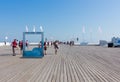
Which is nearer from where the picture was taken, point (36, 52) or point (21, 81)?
point (21, 81)

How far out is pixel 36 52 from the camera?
25.8 m

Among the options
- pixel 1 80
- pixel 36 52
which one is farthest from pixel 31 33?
pixel 1 80

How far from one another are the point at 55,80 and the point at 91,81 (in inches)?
52.9

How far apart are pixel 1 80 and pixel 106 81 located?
3934mm

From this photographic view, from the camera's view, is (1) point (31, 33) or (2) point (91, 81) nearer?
(2) point (91, 81)

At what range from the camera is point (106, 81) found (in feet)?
33.7

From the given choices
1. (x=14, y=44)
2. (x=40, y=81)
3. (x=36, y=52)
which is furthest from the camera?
(x=14, y=44)

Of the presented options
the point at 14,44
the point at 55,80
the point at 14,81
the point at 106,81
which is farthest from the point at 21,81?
the point at 14,44

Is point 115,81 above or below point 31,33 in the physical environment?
below

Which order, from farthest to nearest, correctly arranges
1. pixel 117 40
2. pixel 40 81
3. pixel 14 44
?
1. pixel 117 40
2. pixel 14 44
3. pixel 40 81

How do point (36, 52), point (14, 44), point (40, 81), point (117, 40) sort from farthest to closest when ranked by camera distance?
1. point (117, 40)
2. point (14, 44)
3. point (36, 52)
4. point (40, 81)

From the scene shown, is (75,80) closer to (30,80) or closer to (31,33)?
(30,80)

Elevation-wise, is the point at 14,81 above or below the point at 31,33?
below

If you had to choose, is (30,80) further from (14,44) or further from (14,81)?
(14,44)
